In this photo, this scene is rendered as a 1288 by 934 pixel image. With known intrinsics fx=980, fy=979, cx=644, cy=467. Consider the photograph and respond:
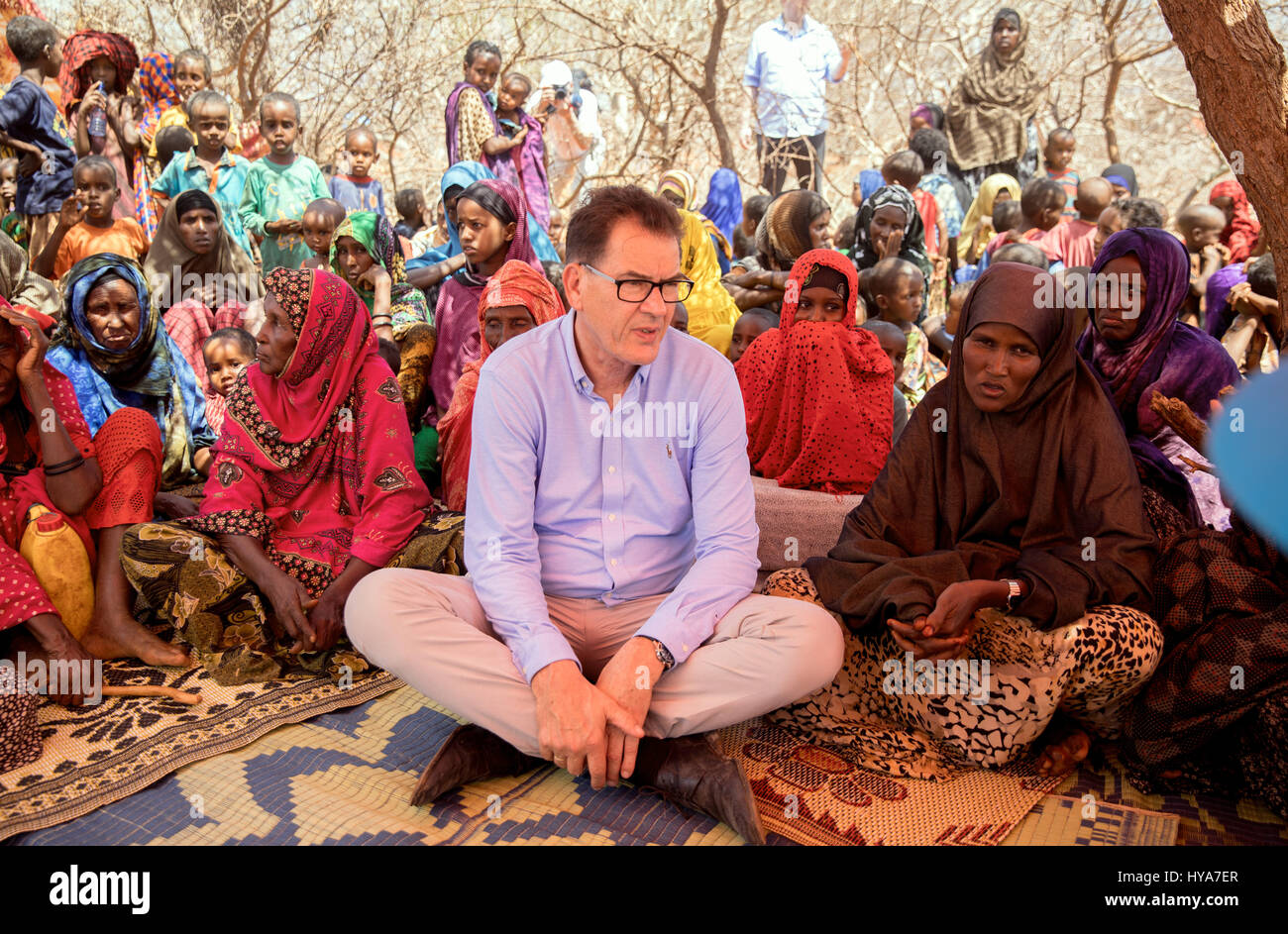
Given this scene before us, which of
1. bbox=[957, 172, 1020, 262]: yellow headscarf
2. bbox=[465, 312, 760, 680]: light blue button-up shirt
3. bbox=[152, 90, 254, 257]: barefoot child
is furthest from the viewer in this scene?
bbox=[957, 172, 1020, 262]: yellow headscarf

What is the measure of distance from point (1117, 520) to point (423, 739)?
78.9 inches

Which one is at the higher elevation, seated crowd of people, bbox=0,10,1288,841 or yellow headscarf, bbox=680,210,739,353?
yellow headscarf, bbox=680,210,739,353

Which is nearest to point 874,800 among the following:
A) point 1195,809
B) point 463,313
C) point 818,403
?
point 1195,809

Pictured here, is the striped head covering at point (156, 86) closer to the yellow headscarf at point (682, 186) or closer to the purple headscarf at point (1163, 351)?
the yellow headscarf at point (682, 186)

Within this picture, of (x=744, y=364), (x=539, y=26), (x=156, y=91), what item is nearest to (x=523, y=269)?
(x=744, y=364)

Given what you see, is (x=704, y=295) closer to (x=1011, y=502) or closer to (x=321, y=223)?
(x=321, y=223)

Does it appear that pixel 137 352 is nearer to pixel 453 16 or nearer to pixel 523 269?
pixel 523 269

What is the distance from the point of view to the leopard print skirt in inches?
97.0

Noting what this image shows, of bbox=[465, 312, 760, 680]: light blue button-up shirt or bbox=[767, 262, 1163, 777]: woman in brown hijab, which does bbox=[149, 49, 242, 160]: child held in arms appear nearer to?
bbox=[465, 312, 760, 680]: light blue button-up shirt

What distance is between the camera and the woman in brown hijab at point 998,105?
10.3 meters

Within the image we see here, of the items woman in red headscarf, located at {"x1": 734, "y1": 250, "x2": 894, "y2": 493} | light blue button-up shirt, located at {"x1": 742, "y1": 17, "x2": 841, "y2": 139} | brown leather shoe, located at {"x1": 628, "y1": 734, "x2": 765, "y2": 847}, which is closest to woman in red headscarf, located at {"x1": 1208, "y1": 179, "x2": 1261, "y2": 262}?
light blue button-up shirt, located at {"x1": 742, "y1": 17, "x2": 841, "y2": 139}

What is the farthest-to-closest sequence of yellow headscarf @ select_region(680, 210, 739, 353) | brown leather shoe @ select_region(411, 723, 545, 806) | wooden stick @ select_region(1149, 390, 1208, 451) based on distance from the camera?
yellow headscarf @ select_region(680, 210, 739, 353)
wooden stick @ select_region(1149, 390, 1208, 451)
brown leather shoe @ select_region(411, 723, 545, 806)

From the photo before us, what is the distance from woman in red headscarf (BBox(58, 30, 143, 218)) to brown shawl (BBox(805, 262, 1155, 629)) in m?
7.28
